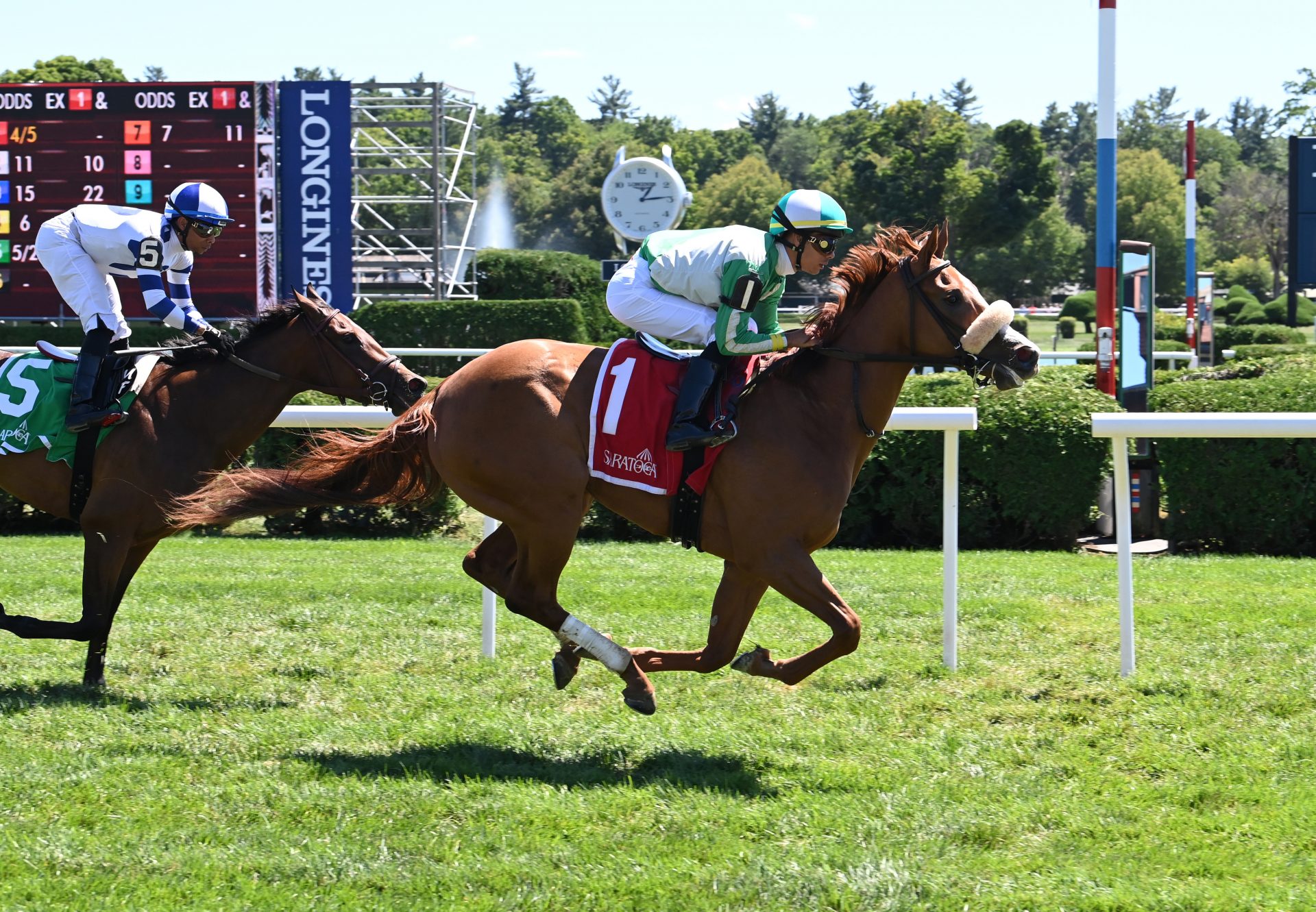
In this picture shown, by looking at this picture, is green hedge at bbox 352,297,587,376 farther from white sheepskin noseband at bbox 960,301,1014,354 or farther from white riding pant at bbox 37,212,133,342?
white sheepskin noseband at bbox 960,301,1014,354

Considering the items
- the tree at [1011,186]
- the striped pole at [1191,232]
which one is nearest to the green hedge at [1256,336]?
the striped pole at [1191,232]

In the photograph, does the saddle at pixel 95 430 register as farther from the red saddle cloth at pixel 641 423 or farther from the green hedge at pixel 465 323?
the green hedge at pixel 465 323

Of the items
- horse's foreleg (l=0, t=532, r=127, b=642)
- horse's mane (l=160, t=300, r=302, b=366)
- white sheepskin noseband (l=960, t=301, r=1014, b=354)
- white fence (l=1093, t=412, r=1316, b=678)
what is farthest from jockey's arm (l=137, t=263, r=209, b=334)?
white fence (l=1093, t=412, r=1316, b=678)

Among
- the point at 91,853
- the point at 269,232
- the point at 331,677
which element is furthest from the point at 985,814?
the point at 269,232

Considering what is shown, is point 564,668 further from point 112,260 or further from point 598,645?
point 112,260

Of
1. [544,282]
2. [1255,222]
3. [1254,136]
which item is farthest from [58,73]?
[1254,136]

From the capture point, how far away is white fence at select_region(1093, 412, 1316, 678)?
545 cm

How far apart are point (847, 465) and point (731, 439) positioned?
0.43 m

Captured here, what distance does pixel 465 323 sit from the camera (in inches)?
800

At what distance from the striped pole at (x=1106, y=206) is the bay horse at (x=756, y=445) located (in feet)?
21.1

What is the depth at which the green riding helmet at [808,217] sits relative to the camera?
Result: 4.80 m

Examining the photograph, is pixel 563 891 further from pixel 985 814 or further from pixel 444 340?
pixel 444 340

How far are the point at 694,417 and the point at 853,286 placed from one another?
84 centimetres

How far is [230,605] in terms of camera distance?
7.28 meters
